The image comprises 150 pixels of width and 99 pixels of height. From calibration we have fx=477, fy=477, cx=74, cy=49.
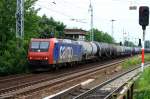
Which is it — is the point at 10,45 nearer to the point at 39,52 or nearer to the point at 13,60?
the point at 13,60

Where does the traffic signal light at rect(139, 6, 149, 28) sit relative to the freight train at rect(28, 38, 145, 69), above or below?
above

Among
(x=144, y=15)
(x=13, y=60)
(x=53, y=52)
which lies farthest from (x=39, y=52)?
(x=144, y=15)

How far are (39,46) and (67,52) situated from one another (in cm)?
506

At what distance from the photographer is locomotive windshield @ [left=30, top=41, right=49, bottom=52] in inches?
1378

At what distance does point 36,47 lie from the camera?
3525 cm

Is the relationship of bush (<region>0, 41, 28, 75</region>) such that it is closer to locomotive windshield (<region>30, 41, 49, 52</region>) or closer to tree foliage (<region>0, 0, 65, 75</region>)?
tree foliage (<region>0, 0, 65, 75</region>)

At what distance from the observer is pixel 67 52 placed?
39.9 metres

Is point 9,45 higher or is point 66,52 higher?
point 9,45

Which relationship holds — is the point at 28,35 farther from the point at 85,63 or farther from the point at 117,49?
the point at 117,49

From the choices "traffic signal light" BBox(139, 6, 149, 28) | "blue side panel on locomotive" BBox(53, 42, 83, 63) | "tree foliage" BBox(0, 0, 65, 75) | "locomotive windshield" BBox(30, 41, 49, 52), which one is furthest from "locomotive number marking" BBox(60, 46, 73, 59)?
"traffic signal light" BBox(139, 6, 149, 28)

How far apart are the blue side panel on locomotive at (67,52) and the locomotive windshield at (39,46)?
75cm

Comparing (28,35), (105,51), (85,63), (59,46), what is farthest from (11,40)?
(105,51)

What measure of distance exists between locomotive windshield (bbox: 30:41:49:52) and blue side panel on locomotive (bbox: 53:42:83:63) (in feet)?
2.45

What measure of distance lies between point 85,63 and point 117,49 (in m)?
25.5
